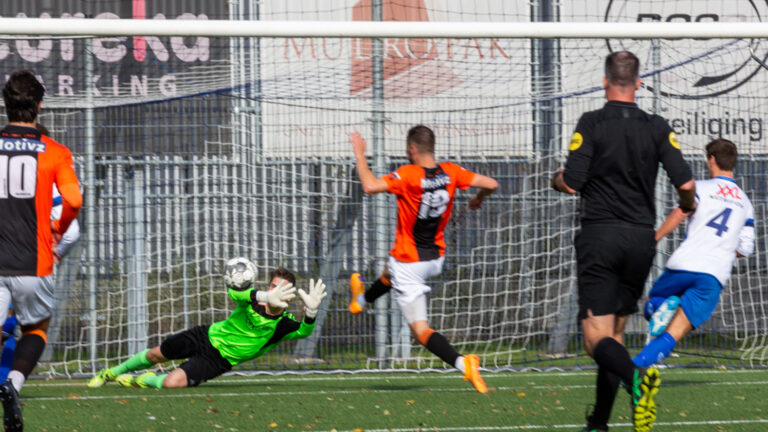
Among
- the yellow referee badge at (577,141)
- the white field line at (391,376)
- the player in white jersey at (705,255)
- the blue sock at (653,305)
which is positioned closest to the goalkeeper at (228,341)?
the white field line at (391,376)

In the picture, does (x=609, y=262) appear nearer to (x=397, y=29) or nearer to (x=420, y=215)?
(x=420, y=215)

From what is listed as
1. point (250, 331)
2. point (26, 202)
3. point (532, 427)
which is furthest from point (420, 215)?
point (26, 202)

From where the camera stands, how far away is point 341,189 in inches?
400

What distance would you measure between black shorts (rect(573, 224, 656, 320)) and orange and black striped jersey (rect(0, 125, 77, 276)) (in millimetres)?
2578

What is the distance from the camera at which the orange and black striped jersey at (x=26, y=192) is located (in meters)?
5.02

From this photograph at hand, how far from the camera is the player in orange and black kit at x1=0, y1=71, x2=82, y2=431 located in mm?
5027

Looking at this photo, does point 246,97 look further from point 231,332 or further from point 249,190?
point 231,332

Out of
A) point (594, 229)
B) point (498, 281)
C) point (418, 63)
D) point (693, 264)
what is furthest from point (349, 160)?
point (594, 229)

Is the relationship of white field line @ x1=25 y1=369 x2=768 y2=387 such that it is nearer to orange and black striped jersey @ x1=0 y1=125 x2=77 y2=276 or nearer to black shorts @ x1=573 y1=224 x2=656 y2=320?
orange and black striped jersey @ x1=0 y1=125 x2=77 y2=276

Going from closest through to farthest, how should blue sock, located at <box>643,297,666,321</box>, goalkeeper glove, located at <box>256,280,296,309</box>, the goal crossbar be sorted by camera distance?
blue sock, located at <box>643,297,666,321</box>, goalkeeper glove, located at <box>256,280,296,309</box>, the goal crossbar

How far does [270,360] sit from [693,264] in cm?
484

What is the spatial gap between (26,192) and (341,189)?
5.28m

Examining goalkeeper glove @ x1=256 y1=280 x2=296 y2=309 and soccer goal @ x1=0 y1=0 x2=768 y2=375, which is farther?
soccer goal @ x1=0 y1=0 x2=768 y2=375

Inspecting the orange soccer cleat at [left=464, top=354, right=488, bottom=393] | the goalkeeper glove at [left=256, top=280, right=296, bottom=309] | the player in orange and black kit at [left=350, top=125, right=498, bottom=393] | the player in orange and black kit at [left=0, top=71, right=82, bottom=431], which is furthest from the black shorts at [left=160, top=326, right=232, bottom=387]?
the player in orange and black kit at [left=0, top=71, right=82, bottom=431]
